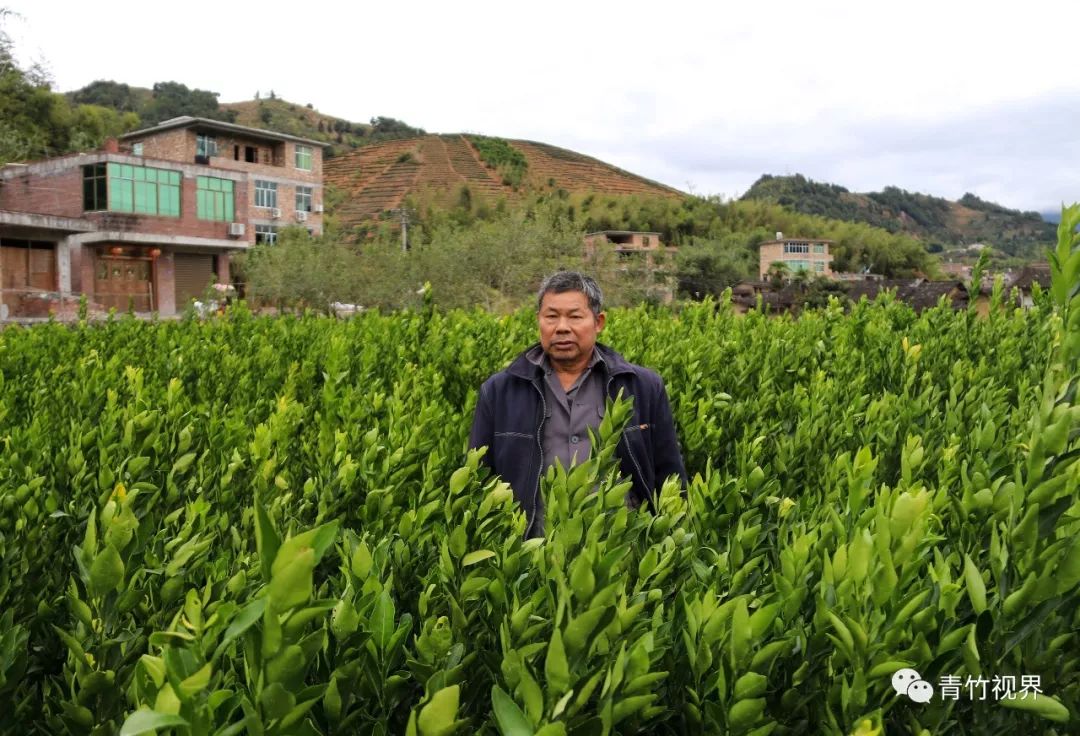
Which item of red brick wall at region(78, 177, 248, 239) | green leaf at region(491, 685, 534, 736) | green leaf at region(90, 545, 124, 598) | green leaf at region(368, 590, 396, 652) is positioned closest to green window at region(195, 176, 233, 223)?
red brick wall at region(78, 177, 248, 239)

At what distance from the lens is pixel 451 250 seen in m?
34.7

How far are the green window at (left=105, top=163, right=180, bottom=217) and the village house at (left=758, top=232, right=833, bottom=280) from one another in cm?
5599

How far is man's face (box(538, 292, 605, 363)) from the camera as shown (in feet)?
13.2

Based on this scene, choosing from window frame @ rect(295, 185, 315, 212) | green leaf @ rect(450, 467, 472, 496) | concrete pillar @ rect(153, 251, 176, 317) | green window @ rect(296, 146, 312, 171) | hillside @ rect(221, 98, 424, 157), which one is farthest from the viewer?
hillside @ rect(221, 98, 424, 157)

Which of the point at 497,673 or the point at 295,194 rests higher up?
the point at 295,194

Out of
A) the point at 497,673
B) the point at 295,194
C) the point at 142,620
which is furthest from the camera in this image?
the point at 295,194

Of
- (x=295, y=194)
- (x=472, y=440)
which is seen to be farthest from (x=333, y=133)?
(x=472, y=440)

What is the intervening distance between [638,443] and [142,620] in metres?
2.43

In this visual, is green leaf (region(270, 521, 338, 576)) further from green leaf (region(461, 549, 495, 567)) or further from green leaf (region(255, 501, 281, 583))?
green leaf (region(461, 549, 495, 567))

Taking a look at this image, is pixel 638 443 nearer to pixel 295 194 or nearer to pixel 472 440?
pixel 472 440

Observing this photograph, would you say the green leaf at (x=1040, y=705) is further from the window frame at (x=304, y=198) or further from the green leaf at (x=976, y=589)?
the window frame at (x=304, y=198)

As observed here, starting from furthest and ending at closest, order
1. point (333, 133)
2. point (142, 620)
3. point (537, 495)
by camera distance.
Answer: point (333, 133), point (537, 495), point (142, 620)

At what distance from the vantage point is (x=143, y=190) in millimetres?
40938

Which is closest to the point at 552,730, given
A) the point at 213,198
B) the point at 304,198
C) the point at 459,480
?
the point at 459,480
